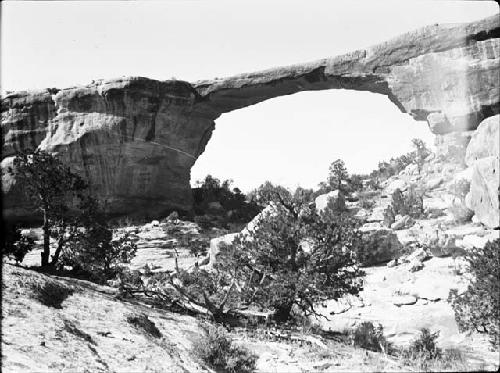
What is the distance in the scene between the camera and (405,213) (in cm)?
3130

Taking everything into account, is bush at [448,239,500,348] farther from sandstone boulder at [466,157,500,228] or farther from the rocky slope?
sandstone boulder at [466,157,500,228]

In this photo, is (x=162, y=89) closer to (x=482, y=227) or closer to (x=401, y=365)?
(x=482, y=227)

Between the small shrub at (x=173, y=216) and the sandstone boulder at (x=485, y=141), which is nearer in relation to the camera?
the sandstone boulder at (x=485, y=141)

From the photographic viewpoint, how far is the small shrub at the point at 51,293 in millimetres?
12630

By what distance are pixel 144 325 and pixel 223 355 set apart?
2647 mm

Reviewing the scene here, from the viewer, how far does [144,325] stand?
13.0 meters

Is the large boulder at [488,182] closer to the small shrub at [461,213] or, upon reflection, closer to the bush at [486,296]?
the small shrub at [461,213]

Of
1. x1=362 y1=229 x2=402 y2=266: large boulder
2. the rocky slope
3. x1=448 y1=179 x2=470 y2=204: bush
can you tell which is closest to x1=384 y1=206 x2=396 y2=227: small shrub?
x1=448 y1=179 x2=470 y2=204: bush

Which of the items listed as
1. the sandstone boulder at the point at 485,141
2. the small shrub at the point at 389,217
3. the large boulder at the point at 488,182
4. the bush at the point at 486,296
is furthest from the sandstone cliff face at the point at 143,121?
the bush at the point at 486,296

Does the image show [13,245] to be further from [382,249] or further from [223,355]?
[382,249]

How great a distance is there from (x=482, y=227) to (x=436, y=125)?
10.6 metres

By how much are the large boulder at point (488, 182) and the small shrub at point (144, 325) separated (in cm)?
1933

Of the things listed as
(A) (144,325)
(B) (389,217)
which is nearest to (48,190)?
(A) (144,325)

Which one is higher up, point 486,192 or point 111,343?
point 111,343
